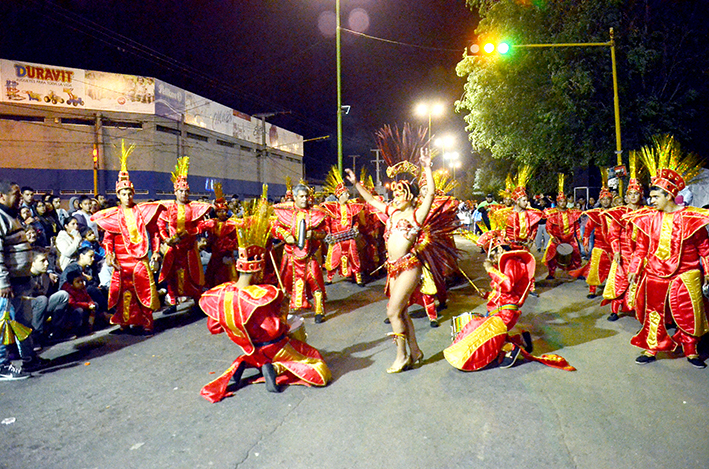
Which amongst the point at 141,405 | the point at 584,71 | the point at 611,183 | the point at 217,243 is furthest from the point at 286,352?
the point at 584,71

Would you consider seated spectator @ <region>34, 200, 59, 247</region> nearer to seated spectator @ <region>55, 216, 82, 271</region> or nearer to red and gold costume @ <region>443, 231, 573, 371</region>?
seated spectator @ <region>55, 216, 82, 271</region>

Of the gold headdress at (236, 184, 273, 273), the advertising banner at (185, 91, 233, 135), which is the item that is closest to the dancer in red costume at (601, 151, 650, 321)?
the gold headdress at (236, 184, 273, 273)

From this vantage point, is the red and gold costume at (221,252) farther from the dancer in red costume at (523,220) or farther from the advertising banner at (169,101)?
the advertising banner at (169,101)

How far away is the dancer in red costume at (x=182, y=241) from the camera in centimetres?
677

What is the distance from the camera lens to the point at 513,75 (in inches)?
635

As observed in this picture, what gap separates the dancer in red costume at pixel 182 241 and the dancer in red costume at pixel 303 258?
1.31 m

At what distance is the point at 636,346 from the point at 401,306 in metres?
3.01

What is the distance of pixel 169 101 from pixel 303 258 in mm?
28390

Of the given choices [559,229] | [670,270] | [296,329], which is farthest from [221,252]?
[559,229]

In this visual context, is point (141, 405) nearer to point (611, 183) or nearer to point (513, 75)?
point (611, 183)

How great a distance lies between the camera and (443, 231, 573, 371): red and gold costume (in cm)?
456

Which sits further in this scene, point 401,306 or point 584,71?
point 584,71

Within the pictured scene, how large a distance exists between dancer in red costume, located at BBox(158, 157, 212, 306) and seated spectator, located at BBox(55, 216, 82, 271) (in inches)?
50.8

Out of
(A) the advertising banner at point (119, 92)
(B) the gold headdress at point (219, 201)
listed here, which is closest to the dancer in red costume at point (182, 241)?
(B) the gold headdress at point (219, 201)
